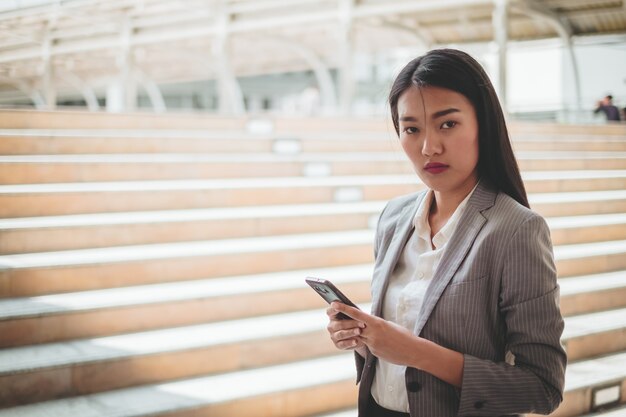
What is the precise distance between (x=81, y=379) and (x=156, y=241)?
4.00 ft

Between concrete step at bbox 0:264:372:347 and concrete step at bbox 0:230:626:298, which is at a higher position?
concrete step at bbox 0:230:626:298

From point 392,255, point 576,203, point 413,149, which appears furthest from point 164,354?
point 576,203

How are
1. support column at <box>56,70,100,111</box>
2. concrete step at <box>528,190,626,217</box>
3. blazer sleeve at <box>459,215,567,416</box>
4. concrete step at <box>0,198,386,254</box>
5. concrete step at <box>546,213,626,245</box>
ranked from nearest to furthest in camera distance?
blazer sleeve at <box>459,215,567,416</box> → concrete step at <box>0,198,386,254</box> → concrete step at <box>546,213,626,245</box> → concrete step at <box>528,190,626,217</box> → support column at <box>56,70,100,111</box>

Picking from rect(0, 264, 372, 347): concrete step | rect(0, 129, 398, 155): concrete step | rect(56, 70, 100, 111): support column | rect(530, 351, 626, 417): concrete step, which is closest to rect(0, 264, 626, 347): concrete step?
rect(0, 264, 372, 347): concrete step

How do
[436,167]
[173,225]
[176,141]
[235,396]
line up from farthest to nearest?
[176,141] < [173,225] < [235,396] < [436,167]

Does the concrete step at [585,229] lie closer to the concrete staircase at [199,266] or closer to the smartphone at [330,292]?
the concrete staircase at [199,266]

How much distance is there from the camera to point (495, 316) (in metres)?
1.09

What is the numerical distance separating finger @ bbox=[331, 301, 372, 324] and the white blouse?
15cm

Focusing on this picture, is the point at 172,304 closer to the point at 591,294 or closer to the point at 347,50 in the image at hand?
the point at 591,294

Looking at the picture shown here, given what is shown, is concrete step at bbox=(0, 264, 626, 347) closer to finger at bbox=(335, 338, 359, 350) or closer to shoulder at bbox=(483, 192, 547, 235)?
finger at bbox=(335, 338, 359, 350)

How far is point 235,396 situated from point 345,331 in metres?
1.60

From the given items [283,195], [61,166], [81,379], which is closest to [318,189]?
[283,195]

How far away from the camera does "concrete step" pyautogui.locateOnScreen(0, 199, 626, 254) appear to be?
3.31 m

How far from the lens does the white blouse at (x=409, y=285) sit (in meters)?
1.20
